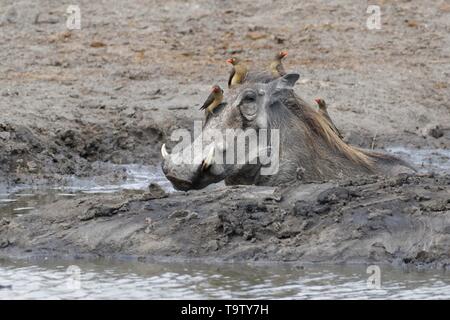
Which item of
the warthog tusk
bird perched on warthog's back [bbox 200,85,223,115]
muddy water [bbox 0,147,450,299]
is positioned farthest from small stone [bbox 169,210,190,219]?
bird perched on warthog's back [bbox 200,85,223,115]

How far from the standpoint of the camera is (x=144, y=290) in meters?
7.09

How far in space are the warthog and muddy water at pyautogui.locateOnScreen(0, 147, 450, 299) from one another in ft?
3.40

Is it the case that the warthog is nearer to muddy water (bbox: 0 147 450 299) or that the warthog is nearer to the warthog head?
the warthog head

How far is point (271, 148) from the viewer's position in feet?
29.2

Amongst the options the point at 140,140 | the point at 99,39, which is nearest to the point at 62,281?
the point at 140,140

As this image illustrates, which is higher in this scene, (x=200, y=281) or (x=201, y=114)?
(x=201, y=114)

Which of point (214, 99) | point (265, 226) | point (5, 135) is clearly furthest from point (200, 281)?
point (5, 135)

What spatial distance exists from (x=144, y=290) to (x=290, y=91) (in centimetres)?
272

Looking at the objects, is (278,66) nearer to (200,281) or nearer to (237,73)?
(237,73)

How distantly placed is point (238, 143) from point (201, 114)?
403 cm

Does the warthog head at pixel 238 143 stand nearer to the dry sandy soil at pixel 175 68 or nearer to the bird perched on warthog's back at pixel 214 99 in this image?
the bird perched on warthog's back at pixel 214 99

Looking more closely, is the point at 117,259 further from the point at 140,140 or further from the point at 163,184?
the point at 140,140
